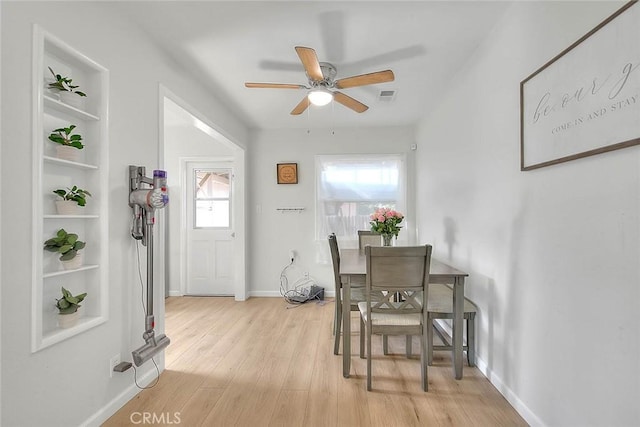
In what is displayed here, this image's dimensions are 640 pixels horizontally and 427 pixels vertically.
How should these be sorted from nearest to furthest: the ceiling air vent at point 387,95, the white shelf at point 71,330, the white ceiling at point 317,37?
the white shelf at point 71,330, the white ceiling at point 317,37, the ceiling air vent at point 387,95

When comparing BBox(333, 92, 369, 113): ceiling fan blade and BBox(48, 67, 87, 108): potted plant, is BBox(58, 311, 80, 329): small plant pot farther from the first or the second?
BBox(333, 92, 369, 113): ceiling fan blade

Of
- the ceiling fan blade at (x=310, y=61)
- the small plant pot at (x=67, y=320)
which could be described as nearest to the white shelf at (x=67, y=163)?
the small plant pot at (x=67, y=320)

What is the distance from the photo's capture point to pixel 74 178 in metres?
1.56

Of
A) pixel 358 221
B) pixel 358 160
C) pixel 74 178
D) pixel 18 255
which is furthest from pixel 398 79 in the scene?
pixel 18 255

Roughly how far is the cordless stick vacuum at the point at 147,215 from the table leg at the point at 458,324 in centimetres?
206

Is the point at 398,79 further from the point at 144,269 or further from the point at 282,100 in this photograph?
the point at 144,269

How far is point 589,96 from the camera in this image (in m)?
1.19

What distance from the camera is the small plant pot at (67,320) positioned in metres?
1.43

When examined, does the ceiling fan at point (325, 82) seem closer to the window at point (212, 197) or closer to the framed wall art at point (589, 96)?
the framed wall art at point (589, 96)

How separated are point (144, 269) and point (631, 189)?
2589 mm

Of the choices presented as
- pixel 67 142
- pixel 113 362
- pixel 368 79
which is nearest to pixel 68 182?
pixel 67 142

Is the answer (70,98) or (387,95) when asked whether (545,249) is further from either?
(70,98)

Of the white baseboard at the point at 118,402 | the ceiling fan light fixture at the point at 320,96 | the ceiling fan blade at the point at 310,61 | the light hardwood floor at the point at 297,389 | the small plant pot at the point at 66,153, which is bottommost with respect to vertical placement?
the light hardwood floor at the point at 297,389

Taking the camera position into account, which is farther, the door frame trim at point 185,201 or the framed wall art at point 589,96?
the door frame trim at point 185,201
